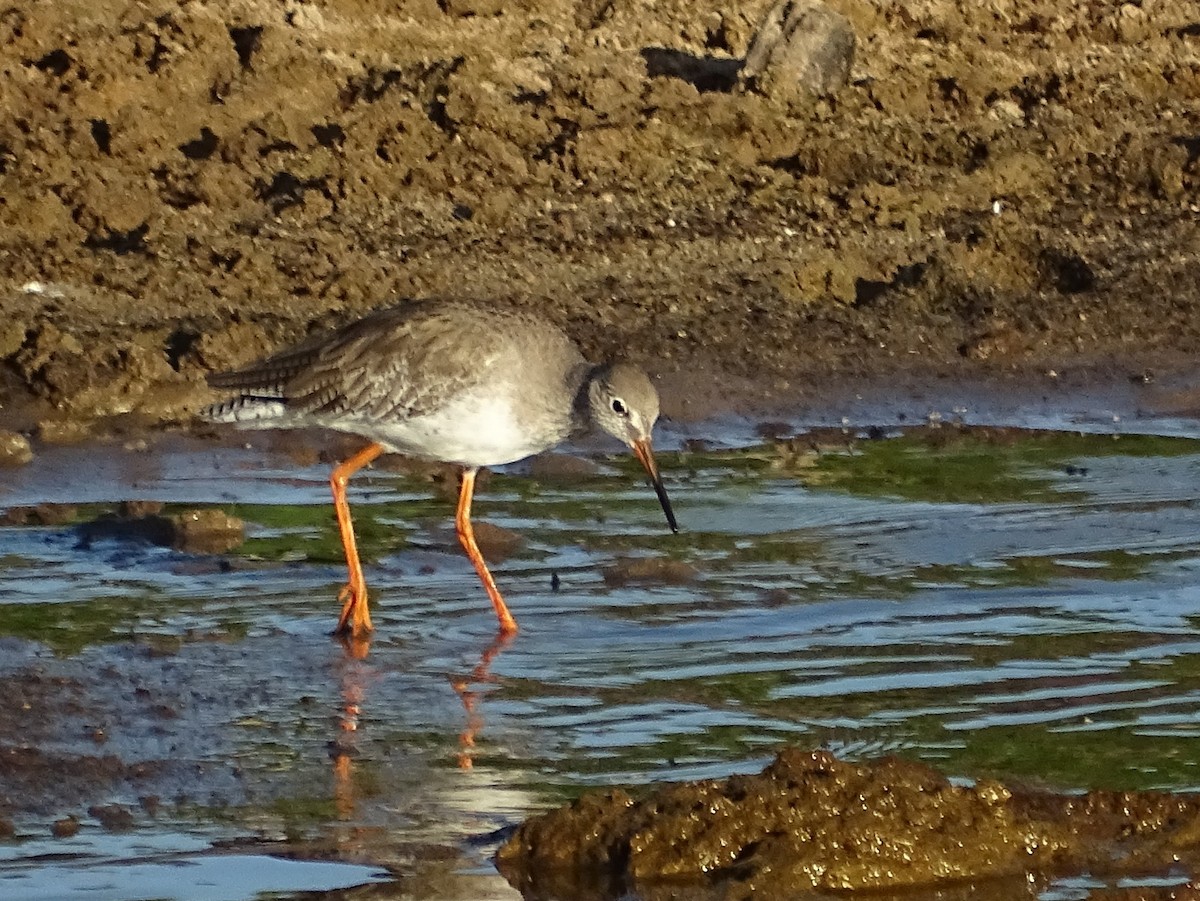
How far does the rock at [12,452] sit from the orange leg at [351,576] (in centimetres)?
140

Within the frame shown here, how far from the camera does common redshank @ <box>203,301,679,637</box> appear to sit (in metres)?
8.49

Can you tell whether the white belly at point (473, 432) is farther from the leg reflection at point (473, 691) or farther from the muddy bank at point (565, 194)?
the muddy bank at point (565, 194)

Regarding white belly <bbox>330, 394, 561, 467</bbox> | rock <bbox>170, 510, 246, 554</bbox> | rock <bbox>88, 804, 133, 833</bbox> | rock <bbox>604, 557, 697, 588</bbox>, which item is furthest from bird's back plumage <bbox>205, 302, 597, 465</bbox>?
rock <bbox>88, 804, 133, 833</bbox>

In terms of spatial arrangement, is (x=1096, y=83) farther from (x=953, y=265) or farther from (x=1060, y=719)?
(x=1060, y=719)

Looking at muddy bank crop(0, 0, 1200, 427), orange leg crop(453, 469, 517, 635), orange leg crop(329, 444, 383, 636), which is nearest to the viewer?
orange leg crop(329, 444, 383, 636)

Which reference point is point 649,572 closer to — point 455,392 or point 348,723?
point 455,392

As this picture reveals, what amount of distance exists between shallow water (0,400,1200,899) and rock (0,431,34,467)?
3.7 inches

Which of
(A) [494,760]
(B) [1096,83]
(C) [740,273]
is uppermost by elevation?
(B) [1096,83]

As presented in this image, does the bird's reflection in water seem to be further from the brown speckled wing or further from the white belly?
the brown speckled wing

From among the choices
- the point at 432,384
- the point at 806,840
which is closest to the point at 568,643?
the point at 432,384

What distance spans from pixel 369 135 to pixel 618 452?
8.92 feet

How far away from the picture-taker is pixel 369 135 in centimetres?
1195

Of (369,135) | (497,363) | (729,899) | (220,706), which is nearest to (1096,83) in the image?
(369,135)

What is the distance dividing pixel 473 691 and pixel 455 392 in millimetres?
1492
